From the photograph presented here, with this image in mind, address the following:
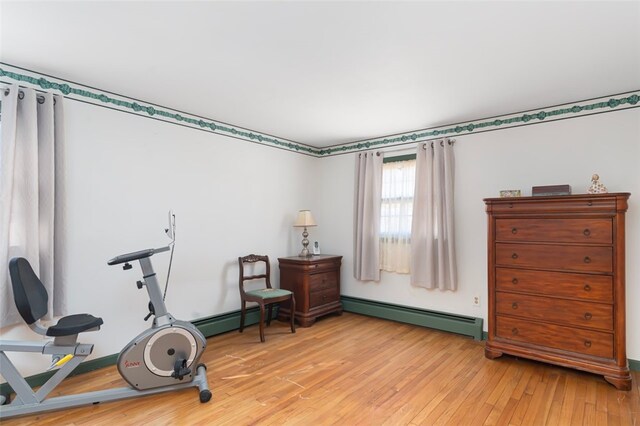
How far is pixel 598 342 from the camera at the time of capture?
8.90 feet

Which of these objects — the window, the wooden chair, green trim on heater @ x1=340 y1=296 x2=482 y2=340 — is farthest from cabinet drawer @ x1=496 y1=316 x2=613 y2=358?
the wooden chair

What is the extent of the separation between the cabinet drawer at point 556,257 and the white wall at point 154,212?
2.77 meters

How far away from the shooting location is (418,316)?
4.18 metres

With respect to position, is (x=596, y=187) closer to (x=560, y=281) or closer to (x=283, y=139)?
(x=560, y=281)

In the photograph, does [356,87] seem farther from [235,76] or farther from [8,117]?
[8,117]

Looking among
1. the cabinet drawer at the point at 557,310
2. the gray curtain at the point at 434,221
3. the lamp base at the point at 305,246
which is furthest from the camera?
the lamp base at the point at 305,246

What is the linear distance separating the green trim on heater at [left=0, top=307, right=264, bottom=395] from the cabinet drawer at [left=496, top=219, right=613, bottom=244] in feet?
9.68

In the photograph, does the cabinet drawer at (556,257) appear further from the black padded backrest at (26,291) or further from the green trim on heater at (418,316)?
the black padded backrest at (26,291)

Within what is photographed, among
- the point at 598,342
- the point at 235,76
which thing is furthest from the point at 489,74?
the point at 598,342

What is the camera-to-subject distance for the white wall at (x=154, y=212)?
9.36 ft

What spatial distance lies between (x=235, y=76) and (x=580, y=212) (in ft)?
9.95

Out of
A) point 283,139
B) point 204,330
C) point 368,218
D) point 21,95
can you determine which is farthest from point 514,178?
point 21,95

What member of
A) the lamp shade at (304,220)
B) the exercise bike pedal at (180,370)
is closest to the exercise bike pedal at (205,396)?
the exercise bike pedal at (180,370)

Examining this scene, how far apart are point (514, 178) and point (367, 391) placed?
102 inches
